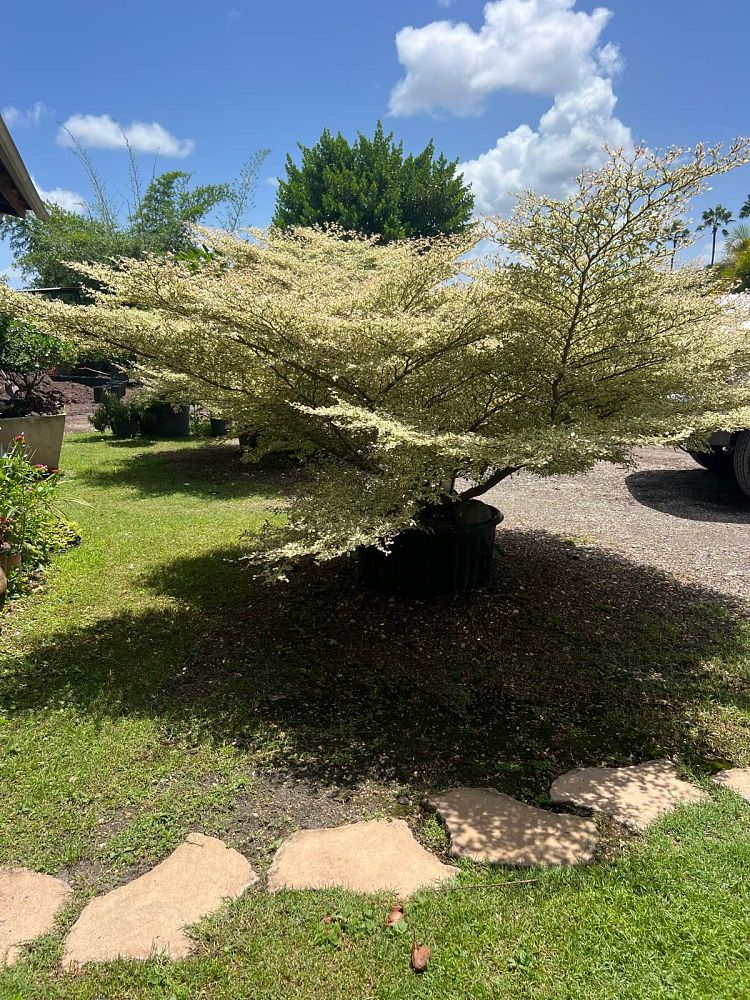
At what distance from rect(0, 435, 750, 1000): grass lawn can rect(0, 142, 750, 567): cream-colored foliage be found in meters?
0.83

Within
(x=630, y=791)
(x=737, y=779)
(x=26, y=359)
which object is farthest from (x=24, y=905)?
(x=26, y=359)

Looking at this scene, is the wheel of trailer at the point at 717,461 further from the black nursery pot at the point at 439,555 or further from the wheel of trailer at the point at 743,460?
the black nursery pot at the point at 439,555

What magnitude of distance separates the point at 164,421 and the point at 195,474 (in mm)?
4292

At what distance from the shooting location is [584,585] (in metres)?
4.28

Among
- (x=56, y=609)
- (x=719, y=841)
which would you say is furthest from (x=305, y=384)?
(x=719, y=841)

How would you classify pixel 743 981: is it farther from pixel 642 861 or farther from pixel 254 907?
pixel 254 907

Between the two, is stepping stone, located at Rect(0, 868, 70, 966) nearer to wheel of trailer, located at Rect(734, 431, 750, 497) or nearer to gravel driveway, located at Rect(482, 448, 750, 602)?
gravel driveway, located at Rect(482, 448, 750, 602)

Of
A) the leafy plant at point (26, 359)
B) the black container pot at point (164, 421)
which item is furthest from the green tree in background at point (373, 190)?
the leafy plant at point (26, 359)

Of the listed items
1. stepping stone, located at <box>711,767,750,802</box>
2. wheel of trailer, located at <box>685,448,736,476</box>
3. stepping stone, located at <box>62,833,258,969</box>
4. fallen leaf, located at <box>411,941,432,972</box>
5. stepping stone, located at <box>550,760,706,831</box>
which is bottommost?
stepping stone, located at <box>62,833,258,969</box>

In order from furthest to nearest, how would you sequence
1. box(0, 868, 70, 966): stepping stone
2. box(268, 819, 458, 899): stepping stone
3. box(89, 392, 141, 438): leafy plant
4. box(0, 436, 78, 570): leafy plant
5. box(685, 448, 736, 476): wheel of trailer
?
1. box(89, 392, 141, 438): leafy plant
2. box(685, 448, 736, 476): wheel of trailer
3. box(0, 436, 78, 570): leafy plant
4. box(268, 819, 458, 899): stepping stone
5. box(0, 868, 70, 966): stepping stone

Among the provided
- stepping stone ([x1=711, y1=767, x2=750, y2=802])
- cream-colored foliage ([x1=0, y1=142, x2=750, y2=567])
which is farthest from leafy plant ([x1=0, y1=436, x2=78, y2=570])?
stepping stone ([x1=711, y1=767, x2=750, y2=802])

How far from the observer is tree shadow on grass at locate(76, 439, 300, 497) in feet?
25.2

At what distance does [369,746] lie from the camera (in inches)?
103

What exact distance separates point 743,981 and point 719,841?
535 mm
